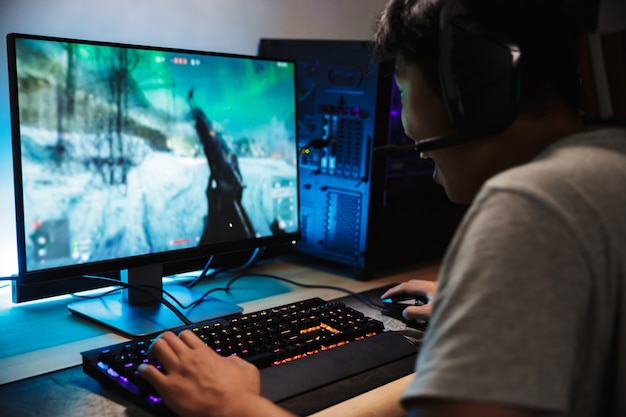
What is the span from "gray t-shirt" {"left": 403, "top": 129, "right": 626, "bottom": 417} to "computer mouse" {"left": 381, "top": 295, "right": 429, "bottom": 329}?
2.03 ft

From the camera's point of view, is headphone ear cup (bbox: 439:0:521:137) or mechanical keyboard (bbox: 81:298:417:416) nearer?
headphone ear cup (bbox: 439:0:521:137)

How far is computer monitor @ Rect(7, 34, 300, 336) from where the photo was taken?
99cm

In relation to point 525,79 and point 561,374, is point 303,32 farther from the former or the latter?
point 561,374

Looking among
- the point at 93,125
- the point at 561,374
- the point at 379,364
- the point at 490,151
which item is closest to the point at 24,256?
the point at 93,125

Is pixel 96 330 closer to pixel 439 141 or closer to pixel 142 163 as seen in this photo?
pixel 142 163

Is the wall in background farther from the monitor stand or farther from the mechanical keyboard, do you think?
the mechanical keyboard

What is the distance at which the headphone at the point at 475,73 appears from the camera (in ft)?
2.21

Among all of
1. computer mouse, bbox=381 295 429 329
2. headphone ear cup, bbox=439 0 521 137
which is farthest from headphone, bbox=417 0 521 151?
computer mouse, bbox=381 295 429 329

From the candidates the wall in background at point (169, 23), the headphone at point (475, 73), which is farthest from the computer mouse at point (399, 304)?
the wall in background at point (169, 23)

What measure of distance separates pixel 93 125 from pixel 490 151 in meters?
0.62

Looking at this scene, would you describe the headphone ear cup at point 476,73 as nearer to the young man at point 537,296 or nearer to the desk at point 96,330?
the young man at point 537,296

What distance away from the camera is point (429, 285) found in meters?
1.23

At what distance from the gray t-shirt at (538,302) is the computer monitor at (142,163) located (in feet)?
2.18

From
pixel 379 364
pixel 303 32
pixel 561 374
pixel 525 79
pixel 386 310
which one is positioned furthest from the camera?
pixel 303 32
